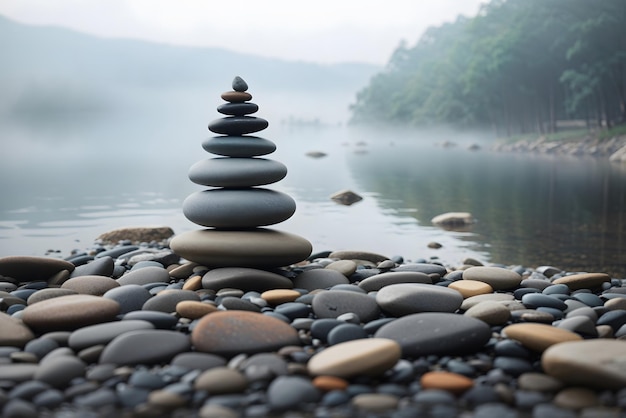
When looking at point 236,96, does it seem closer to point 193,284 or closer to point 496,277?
point 193,284

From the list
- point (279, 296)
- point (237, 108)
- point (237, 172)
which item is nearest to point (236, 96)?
point (237, 108)

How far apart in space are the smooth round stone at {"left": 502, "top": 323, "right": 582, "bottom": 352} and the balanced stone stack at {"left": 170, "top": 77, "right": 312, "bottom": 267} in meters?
2.49

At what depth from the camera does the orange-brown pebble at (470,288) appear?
19.9ft

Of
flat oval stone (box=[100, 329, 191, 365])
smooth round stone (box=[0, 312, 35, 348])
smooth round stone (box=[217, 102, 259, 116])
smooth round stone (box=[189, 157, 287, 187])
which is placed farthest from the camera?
smooth round stone (box=[217, 102, 259, 116])

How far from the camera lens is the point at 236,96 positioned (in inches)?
269

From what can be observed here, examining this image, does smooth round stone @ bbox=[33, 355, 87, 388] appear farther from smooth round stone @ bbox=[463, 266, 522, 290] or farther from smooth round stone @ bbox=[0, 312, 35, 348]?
smooth round stone @ bbox=[463, 266, 522, 290]

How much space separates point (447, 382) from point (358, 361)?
0.54 m

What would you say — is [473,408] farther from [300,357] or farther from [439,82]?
[439,82]

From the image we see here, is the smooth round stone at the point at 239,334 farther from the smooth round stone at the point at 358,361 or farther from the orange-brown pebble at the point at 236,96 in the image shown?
the orange-brown pebble at the point at 236,96

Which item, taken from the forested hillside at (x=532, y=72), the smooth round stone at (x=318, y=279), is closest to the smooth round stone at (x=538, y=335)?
the smooth round stone at (x=318, y=279)

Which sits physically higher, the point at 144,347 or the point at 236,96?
the point at 236,96

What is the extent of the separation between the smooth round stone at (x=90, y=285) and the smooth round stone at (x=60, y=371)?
212 cm

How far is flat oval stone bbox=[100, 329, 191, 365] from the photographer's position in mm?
4102

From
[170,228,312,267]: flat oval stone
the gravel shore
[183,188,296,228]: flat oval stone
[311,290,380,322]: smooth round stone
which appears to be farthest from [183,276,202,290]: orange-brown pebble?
[311,290,380,322]: smooth round stone
